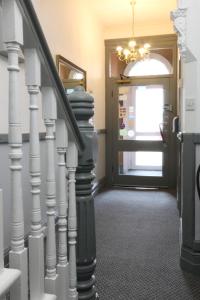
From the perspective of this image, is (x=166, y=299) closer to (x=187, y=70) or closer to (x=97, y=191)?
(x=187, y=70)

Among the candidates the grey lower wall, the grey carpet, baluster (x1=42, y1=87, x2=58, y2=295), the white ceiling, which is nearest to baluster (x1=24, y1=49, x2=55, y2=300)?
baluster (x1=42, y1=87, x2=58, y2=295)

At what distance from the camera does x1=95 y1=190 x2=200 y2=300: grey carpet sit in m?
2.04

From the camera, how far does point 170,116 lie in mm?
5473

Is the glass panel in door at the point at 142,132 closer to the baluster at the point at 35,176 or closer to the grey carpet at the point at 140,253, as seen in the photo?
the grey carpet at the point at 140,253

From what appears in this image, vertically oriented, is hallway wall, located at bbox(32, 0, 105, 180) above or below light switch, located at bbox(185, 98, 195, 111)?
above

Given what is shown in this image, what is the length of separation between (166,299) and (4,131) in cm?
159

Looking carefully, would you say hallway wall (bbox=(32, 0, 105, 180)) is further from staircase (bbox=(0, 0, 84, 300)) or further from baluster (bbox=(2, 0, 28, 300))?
baluster (bbox=(2, 0, 28, 300))

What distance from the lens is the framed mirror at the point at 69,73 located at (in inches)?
136

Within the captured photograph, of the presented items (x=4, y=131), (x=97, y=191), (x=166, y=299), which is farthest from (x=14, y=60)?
(x=97, y=191)

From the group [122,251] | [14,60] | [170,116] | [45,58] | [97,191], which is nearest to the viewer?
[14,60]

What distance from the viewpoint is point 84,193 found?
1405 mm

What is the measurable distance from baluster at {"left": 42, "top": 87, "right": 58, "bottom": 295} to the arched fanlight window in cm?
483

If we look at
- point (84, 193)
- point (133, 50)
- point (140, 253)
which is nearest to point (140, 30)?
point (133, 50)

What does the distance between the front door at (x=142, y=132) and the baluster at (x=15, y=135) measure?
4777 mm
